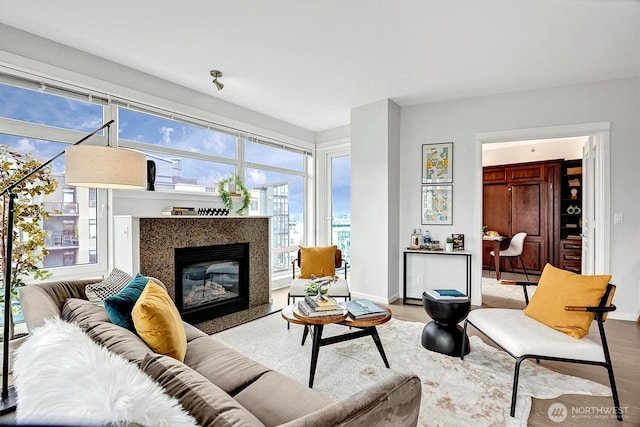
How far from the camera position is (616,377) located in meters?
2.33

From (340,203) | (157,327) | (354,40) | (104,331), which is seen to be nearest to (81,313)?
(104,331)

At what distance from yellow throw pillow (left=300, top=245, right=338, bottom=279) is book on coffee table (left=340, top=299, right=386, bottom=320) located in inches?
51.8

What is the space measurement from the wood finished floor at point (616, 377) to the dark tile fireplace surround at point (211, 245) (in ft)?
5.90

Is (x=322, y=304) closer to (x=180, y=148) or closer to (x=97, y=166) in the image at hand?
(x=97, y=166)

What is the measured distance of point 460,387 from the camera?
2166mm

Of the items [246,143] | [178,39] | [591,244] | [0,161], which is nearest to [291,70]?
[178,39]

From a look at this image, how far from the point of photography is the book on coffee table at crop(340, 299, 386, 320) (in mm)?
2357

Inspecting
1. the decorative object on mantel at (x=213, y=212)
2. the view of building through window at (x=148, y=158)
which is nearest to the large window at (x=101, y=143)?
the view of building through window at (x=148, y=158)

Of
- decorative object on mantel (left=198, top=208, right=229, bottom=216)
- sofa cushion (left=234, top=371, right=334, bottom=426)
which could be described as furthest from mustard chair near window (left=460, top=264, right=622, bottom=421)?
decorative object on mantel (left=198, top=208, right=229, bottom=216)

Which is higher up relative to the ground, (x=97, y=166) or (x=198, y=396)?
(x=97, y=166)

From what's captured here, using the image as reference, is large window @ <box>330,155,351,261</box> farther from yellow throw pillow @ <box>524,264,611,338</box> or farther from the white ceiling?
yellow throw pillow @ <box>524,264,611,338</box>

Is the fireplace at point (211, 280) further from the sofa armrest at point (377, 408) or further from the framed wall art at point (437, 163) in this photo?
the sofa armrest at point (377, 408)

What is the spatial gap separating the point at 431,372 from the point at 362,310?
2.19 feet

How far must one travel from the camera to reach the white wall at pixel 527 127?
3537 mm
